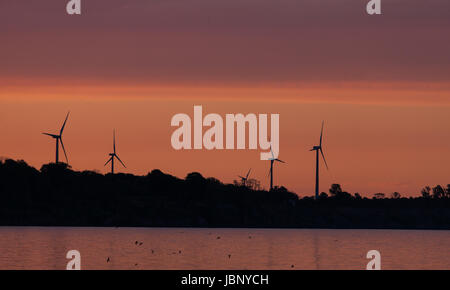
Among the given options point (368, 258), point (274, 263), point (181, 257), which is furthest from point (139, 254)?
point (368, 258)

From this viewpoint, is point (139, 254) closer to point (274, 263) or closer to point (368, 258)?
point (274, 263)
